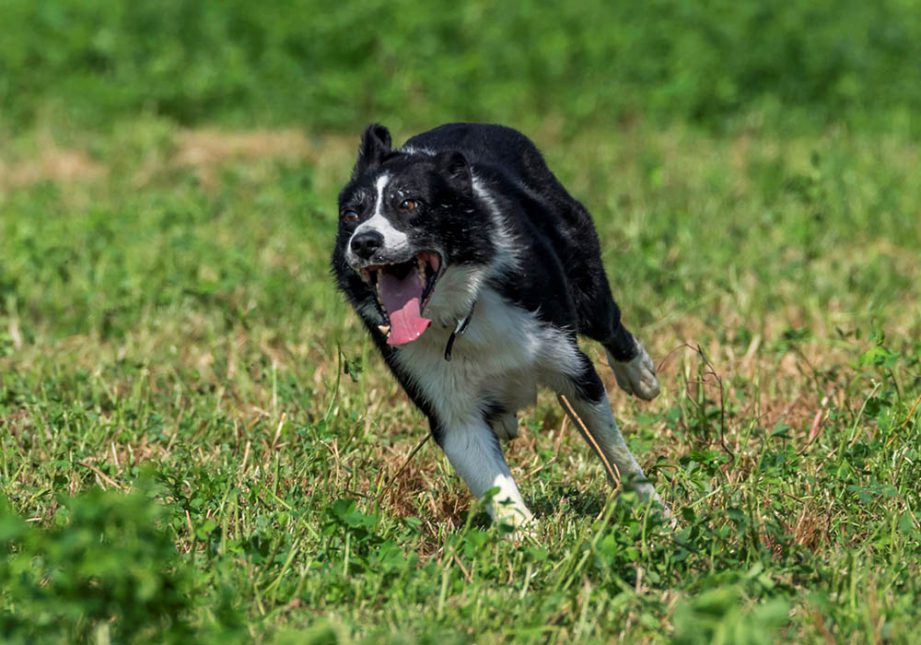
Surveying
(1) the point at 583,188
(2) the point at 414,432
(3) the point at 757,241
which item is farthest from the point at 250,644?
(1) the point at 583,188

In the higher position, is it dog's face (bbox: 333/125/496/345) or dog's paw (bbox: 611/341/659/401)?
dog's face (bbox: 333/125/496/345)

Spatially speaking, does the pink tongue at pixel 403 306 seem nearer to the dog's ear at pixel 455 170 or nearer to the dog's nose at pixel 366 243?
the dog's nose at pixel 366 243

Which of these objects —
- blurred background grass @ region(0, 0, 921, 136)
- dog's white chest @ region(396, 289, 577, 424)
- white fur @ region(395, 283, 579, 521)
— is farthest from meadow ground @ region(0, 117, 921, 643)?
blurred background grass @ region(0, 0, 921, 136)

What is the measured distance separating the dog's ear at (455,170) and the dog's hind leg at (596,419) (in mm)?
719

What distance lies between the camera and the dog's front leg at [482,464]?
488cm

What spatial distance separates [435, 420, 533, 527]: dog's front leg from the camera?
4.88 m

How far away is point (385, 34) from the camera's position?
41.6 feet

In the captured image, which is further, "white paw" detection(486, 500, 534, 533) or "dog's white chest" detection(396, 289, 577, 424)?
"dog's white chest" detection(396, 289, 577, 424)

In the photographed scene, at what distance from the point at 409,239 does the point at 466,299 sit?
306 millimetres

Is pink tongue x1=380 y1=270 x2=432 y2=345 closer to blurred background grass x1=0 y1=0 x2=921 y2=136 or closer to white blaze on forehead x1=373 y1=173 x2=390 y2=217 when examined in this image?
white blaze on forehead x1=373 y1=173 x2=390 y2=217

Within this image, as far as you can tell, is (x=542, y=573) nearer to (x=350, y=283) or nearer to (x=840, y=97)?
(x=350, y=283)

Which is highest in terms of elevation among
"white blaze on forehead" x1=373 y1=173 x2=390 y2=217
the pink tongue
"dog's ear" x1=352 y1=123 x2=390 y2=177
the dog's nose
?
"dog's ear" x1=352 y1=123 x2=390 y2=177

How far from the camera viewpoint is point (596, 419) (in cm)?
539

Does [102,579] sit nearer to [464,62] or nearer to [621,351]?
[621,351]
